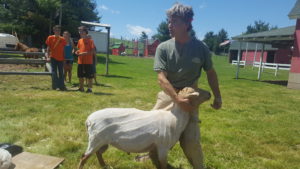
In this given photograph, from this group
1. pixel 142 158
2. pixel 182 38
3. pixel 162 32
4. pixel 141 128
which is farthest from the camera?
pixel 162 32

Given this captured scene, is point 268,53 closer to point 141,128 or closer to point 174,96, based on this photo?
point 174,96

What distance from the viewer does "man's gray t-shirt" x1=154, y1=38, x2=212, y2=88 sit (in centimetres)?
313

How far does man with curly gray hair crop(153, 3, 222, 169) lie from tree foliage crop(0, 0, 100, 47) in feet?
75.5

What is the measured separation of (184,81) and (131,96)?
19.5ft

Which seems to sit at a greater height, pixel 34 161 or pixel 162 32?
pixel 162 32

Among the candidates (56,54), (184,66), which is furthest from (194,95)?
(56,54)

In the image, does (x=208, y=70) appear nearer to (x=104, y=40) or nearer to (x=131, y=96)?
(x=131, y=96)

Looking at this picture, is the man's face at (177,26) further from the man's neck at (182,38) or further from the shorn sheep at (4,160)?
the shorn sheep at (4,160)

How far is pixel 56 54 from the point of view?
366 inches

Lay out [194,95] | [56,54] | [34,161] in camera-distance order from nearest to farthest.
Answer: [194,95], [34,161], [56,54]

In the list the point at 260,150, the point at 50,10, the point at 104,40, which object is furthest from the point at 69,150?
the point at 50,10

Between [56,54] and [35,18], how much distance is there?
56.5 feet

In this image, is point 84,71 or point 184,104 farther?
point 84,71

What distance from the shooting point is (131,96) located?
9078 millimetres
